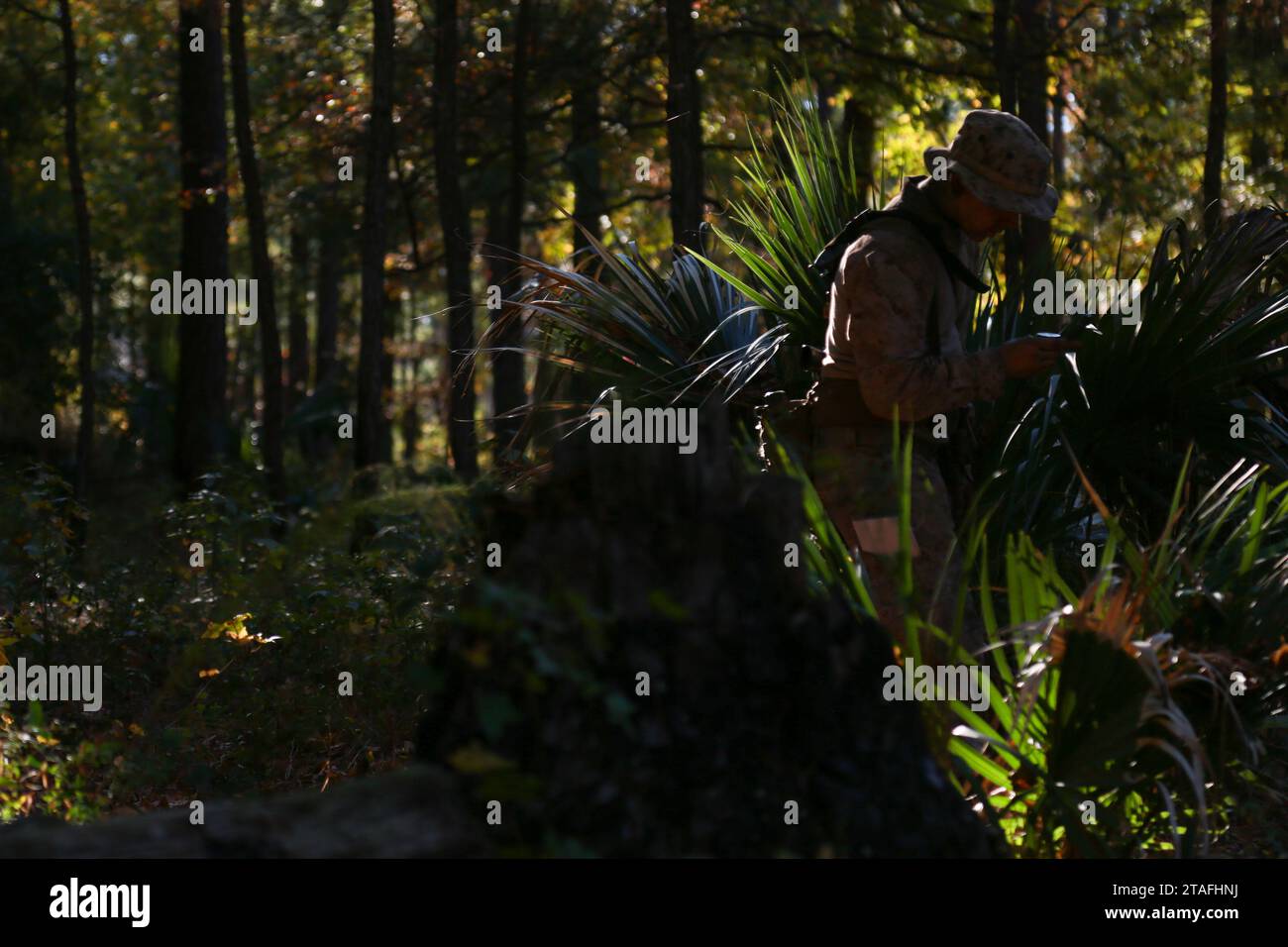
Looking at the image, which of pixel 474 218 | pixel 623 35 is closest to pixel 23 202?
pixel 474 218

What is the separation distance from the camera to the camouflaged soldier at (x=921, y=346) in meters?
4.91

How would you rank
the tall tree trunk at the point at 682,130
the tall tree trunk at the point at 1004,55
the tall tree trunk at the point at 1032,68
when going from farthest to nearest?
the tall tree trunk at the point at 1032,68 → the tall tree trunk at the point at 1004,55 → the tall tree trunk at the point at 682,130

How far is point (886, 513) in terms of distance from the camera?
15.6 feet

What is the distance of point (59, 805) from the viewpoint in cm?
473

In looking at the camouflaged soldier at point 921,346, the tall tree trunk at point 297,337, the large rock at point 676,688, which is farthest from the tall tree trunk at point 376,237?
the tall tree trunk at point 297,337

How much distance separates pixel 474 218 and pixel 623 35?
33.6 feet

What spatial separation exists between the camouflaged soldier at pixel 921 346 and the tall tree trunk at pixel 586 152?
10.4 m

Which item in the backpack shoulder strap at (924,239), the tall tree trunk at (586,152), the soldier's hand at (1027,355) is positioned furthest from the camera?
the tall tree trunk at (586,152)

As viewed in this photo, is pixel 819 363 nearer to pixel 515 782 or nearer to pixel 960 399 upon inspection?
pixel 960 399

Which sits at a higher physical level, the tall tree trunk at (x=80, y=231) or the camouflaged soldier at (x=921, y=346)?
the tall tree trunk at (x=80, y=231)

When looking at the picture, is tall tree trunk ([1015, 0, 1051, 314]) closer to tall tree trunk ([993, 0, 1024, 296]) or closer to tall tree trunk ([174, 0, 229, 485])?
tall tree trunk ([993, 0, 1024, 296])

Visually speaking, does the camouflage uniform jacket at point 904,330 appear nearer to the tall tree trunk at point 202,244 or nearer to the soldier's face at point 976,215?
the soldier's face at point 976,215

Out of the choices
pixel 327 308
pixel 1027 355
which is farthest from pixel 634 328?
pixel 327 308

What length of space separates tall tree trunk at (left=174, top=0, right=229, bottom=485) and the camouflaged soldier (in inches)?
368
